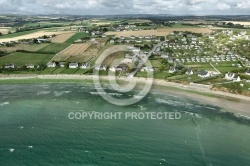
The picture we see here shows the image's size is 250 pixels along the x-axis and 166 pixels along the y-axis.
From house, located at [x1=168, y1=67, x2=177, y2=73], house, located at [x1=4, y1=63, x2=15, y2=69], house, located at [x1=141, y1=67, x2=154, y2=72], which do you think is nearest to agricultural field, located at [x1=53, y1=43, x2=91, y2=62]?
house, located at [x1=4, y1=63, x2=15, y2=69]

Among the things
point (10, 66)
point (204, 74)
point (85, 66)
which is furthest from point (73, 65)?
point (204, 74)

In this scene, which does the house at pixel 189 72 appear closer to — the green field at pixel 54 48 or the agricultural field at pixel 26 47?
the green field at pixel 54 48

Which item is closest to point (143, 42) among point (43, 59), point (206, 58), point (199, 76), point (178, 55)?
point (178, 55)

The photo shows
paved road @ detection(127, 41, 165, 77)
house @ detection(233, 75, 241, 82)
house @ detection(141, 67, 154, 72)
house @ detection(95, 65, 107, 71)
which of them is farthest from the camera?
house @ detection(95, 65, 107, 71)

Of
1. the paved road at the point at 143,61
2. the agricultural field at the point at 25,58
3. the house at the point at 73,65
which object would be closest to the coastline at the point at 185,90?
the paved road at the point at 143,61

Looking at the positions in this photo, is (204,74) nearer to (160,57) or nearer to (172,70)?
(172,70)

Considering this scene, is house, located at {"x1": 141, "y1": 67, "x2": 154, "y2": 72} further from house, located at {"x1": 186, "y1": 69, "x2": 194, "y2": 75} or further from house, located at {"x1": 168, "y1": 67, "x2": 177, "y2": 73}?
house, located at {"x1": 186, "y1": 69, "x2": 194, "y2": 75}
